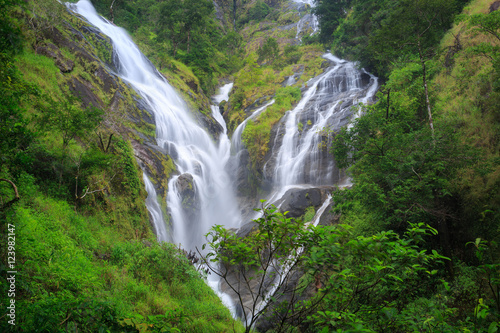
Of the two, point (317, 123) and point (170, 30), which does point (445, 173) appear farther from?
point (170, 30)

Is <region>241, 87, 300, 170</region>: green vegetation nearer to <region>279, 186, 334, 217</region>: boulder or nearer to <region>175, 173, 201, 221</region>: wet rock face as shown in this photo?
<region>175, 173, 201, 221</region>: wet rock face

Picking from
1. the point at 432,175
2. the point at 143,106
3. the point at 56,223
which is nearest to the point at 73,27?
the point at 143,106

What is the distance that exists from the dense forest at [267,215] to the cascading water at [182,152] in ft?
4.24

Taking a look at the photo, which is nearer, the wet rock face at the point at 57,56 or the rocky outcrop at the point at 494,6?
the rocky outcrop at the point at 494,6

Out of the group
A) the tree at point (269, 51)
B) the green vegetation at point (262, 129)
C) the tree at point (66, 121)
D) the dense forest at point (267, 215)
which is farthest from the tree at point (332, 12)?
the tree at point (66, 121)

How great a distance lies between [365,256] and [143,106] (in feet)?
69.3

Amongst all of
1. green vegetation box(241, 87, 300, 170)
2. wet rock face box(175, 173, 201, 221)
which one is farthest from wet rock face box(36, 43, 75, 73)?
green vegetation box(241, 87, 300, 170)

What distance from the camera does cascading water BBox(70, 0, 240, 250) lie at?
1828 cm

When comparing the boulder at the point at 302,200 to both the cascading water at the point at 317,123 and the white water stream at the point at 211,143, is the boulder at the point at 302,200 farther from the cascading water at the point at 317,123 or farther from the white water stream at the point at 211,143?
the cascading water at the point at 317,123

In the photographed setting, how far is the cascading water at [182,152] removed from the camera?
60.0 ft

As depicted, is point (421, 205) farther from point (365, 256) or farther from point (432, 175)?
point (365, 256)

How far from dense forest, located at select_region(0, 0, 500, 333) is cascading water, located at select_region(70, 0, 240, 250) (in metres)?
1.29

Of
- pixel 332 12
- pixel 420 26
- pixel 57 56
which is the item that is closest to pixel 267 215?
pixel 420 26

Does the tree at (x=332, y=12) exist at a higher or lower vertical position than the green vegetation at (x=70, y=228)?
higher
